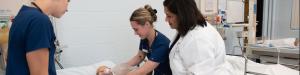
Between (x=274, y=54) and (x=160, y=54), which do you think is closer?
(x=160, y=54)

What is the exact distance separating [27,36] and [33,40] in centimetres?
3

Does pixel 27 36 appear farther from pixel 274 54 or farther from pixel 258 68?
pixel 274 54

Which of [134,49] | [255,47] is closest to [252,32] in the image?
[255,47]

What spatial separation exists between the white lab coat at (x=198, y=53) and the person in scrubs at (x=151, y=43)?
0.16 meters

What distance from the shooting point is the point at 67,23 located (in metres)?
2.29

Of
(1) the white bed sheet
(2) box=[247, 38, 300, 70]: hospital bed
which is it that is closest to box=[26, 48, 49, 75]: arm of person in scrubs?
(1) the white bed sheet

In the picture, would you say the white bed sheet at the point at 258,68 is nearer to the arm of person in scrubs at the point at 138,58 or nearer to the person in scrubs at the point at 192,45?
the person in scrubs at the point at 192,45

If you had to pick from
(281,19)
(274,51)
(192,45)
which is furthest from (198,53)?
(274,51)

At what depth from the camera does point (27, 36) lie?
970 mm

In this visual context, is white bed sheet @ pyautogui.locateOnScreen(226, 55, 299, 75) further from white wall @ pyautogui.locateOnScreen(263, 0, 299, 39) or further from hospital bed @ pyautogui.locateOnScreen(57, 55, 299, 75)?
white wall @ pyautogui.locateOnScreen(263, 0, 299, 39)

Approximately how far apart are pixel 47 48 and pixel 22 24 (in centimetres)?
12

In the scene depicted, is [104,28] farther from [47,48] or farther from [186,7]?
[47,48]

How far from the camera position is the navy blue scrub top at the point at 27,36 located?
0.96 metres

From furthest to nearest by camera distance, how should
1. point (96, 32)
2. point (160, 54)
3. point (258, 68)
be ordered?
1. point (96, 32)
2. point (258, 68)
3. point (160, 54)
